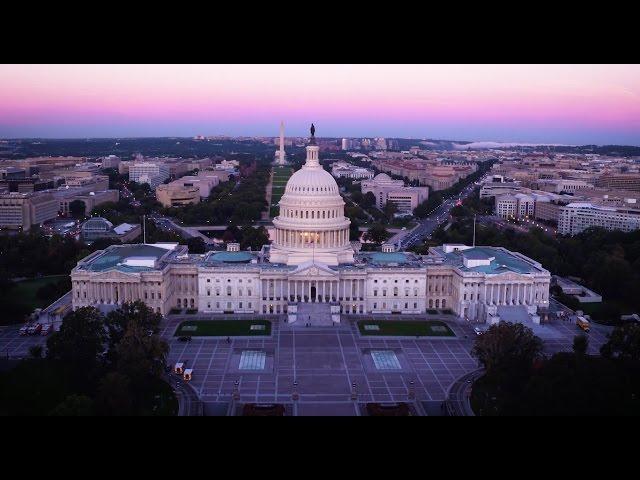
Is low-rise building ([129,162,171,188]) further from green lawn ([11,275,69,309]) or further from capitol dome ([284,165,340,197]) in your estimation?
→ capitol dome ([284,165,340,197])

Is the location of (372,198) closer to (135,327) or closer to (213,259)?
(213,259)

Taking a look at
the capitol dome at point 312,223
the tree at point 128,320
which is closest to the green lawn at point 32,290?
the tree at point 128,320

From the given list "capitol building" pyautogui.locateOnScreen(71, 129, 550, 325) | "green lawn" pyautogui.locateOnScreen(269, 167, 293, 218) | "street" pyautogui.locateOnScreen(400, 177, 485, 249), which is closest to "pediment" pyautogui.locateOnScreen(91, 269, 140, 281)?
"capitol building" pyautogui.locateOnScreen(71, 129, 550, 325)

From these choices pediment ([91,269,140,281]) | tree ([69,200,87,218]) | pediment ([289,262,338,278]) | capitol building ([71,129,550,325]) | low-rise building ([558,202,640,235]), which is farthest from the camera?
tree ([69,200,87,218])

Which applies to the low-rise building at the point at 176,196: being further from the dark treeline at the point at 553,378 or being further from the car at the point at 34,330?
the dark treeline at the point at 553,378

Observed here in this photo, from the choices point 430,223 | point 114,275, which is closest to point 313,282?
point 114,275

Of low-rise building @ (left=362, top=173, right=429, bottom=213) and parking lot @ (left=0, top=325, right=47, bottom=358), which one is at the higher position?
low-rise building @ (left=362, top=173, right=429, bottom=213)
